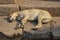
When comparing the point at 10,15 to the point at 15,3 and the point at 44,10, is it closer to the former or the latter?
the point at 15,3

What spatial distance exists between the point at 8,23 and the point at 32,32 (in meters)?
0.61

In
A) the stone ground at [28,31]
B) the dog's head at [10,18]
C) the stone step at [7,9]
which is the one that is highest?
the stone step at [7,9]

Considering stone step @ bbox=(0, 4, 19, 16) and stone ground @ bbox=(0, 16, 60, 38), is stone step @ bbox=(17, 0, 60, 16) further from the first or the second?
stone ground @ bbox=(0, 16, 60, 38)

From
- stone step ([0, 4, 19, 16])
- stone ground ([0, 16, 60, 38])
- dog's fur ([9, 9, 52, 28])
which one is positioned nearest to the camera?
stone ground ([0, 16, 60, 38])

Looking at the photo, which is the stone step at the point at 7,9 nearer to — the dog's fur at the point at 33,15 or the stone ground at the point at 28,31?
the dog's fur at the point at 33,15

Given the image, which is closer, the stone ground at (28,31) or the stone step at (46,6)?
the stone ground at (28,31)

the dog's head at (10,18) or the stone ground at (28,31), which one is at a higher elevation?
the dog's head at (10,18)

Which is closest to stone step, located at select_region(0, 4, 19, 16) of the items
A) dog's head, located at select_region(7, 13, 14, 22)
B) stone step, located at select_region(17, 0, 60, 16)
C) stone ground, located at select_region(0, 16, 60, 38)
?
stone step, located at select_region(17, 0, 60, 16)

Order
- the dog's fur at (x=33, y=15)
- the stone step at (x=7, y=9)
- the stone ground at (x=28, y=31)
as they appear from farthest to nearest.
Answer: the stone step at (x=7, y=9), the dog's fur at (x=33, y=15), the stone ground at (x=28, y=31)

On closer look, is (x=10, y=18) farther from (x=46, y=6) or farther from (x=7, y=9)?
(x=46, y=6)

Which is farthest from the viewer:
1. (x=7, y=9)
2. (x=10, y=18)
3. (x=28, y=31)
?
(x=7, y=9)

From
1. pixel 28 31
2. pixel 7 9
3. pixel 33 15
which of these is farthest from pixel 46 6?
pixel 28 31

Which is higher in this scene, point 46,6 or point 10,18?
point 46,6

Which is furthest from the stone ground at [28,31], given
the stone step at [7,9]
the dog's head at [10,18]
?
the stone step at [7,9]
